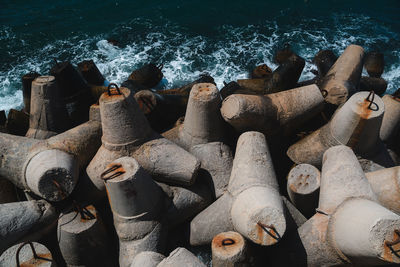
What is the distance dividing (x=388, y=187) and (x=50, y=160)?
3.25 meters

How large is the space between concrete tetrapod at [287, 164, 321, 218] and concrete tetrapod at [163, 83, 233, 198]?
0.69 meters

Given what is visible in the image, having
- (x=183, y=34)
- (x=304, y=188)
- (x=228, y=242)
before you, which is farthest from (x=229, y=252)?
(x=183, y=34)

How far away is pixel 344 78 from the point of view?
4797 mm

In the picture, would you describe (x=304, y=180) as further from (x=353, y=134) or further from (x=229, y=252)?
(x=229, y=252)

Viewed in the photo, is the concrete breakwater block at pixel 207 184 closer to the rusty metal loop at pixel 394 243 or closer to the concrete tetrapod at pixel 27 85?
the rusty metal loop at pixel 394 243

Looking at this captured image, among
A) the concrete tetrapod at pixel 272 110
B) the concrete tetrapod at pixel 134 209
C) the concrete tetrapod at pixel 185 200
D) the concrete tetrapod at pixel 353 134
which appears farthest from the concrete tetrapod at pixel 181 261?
the concrete tetrapod at pixel 353 134

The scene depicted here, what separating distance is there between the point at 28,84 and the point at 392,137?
5.08 meters

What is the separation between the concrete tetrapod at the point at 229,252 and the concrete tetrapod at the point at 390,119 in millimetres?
2457

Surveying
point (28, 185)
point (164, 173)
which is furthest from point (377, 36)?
point (28, 185)

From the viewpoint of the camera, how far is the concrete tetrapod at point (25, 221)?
126 inches

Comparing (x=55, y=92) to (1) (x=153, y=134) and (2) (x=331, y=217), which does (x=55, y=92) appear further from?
(2) (x=331, y=217)

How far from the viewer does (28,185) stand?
354 centimetres

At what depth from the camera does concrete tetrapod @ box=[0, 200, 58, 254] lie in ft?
10.5

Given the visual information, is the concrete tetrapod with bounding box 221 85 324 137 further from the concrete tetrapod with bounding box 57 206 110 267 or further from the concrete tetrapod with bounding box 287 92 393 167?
the concrete tetrapod with bounding box 57 206 110 267
